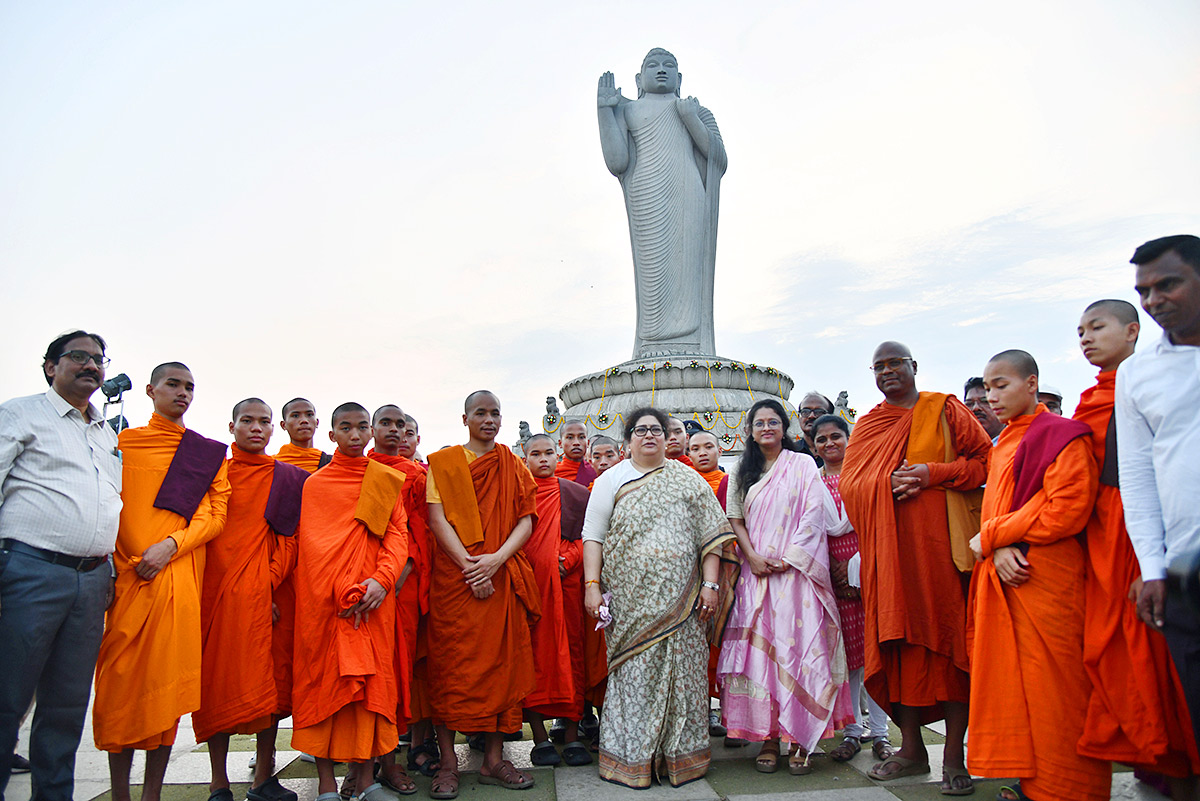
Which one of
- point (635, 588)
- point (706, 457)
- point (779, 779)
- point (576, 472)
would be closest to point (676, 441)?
point (706, 457)

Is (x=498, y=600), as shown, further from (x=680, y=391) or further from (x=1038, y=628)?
(x=680, y=391)

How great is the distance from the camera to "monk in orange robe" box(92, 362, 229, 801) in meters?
3.15

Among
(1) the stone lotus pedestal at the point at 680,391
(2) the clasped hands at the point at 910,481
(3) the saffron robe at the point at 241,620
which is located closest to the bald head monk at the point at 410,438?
(3) the saffron robe at the point at 241,620

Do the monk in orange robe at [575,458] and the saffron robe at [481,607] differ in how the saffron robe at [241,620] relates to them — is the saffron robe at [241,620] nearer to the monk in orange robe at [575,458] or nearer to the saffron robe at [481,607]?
the saffron robe at [481,607]

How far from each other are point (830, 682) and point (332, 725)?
7.59 ft

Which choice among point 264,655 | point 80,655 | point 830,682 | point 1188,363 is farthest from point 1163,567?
point 80,655

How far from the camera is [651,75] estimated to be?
12180 mm

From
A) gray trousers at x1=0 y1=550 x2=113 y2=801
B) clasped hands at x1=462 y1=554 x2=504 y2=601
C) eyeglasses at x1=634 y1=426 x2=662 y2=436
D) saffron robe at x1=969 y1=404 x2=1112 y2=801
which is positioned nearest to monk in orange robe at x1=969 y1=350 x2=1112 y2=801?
saffron robe at x1=969 y1=404 x2=1112 y2=801

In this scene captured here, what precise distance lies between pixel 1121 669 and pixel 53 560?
13.3 ft

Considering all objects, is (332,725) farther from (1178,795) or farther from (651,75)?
(651,75)

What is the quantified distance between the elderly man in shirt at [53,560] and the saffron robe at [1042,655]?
354 cm

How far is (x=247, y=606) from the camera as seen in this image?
11.7 feet

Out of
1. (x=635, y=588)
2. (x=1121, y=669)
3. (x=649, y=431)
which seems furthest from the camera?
(x=649, y=431)

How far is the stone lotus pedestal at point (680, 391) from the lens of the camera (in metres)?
10.8
